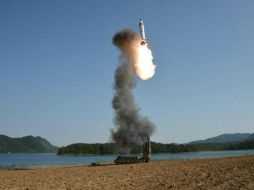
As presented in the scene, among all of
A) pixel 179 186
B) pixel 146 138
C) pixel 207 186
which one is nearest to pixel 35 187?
pixel 179 186

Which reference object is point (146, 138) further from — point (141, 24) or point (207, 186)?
point (207, 186)

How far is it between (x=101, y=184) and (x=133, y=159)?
30.2 m

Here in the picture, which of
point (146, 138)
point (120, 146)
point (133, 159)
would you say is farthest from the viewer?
point (120, 146)

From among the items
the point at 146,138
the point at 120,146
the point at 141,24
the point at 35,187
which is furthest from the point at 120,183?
the point at 120,146

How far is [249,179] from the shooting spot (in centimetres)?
2353

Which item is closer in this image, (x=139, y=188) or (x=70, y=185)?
(x=139, y=188)

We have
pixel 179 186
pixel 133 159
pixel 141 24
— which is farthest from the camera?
pixel 133 159

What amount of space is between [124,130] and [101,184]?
43.0 metres

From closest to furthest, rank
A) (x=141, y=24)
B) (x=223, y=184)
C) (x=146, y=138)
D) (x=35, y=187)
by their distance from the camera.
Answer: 1. (x=223, y=184)
2. (x=35, y=187)
3. (x=141, y=24)
4. (x=146, y=138)

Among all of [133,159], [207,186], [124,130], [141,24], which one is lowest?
[207,186]

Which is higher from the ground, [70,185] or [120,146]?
[120,146]

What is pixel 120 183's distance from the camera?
28.3 meters

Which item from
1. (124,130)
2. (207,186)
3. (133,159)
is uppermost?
(124,130)

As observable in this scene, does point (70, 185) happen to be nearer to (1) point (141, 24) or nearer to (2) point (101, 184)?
(2) point (101, 184)
